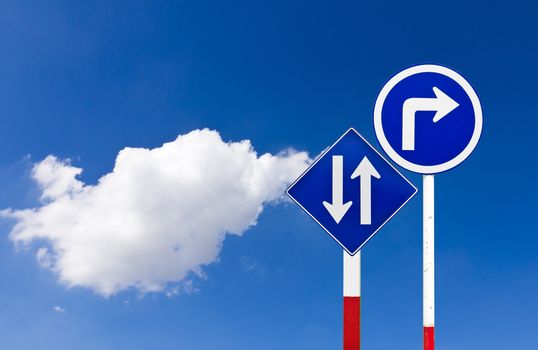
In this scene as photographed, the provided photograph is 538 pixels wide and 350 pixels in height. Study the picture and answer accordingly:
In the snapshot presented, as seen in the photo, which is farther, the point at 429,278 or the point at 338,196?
the point at 338,196

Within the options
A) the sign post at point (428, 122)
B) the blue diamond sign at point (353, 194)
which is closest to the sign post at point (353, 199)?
the blue diamond sign at point (353, 194)

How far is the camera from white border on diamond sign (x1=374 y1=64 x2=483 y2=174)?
157 inches

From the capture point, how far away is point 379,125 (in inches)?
159

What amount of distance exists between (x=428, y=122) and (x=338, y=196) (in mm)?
812

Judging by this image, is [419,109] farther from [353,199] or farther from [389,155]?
[353,199]

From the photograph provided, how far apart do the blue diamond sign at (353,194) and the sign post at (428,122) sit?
133 mm

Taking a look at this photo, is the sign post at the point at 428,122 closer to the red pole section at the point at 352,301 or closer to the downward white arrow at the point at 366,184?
the downward white arrow at the point at 366,184

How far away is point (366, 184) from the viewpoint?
4.05 m

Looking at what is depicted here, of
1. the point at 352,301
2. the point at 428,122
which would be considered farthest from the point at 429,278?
the point at 428,122

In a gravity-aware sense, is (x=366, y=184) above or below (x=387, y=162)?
below

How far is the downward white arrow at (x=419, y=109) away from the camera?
158 inches

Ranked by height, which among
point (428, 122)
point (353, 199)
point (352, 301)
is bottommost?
point (352, 301)

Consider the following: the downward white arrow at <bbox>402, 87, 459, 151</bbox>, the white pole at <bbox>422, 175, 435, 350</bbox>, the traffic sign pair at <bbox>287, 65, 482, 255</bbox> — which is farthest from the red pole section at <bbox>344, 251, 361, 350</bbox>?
the downward white arrow at <bbox>402, 87, 459, 151</bbox>

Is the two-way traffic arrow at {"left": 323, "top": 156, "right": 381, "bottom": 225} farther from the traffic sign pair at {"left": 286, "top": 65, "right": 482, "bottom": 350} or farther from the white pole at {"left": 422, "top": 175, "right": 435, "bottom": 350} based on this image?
the white pole at {"left": 422, "top": 175, "right": 435, "bottom": 350}
